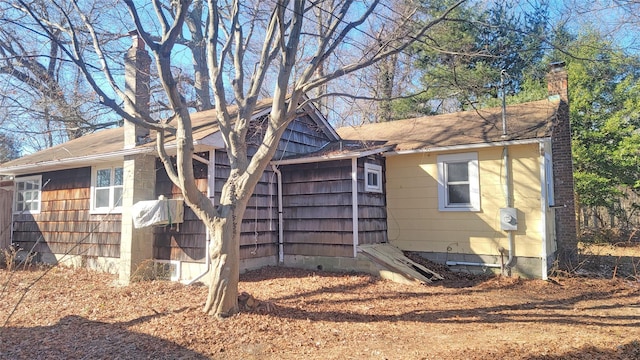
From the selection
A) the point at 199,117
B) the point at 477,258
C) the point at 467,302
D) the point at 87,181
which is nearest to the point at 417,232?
the point at 477,258

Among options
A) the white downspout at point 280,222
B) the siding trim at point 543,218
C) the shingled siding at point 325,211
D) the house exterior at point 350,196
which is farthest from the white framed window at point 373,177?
the siding trim at point 543,218

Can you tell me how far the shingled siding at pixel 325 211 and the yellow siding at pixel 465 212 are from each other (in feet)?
2.23

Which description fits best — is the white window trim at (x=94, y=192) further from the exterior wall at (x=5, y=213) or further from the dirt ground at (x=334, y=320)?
the exterior wall at (x=5, y=213)

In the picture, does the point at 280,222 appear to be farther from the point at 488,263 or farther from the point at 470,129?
the point at 470,129

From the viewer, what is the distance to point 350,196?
10008 mm

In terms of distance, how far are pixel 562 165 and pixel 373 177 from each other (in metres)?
5.55

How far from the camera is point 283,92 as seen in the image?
6531mm

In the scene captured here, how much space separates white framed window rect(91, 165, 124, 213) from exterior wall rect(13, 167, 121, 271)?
22 cm

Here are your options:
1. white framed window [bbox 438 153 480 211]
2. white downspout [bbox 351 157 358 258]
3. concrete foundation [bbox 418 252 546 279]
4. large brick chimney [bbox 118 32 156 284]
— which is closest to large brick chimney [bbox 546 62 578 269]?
concrete foundation [bbox 418 252 546 279]

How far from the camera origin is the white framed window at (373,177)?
1047 cm

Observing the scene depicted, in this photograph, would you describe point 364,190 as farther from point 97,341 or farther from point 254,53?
point 97,341

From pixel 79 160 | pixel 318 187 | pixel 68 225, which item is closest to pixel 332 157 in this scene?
pixel 318 187

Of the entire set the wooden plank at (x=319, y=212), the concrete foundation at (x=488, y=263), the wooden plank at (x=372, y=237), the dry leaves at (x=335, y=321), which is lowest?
the dry leaves at (x=335, y=321)

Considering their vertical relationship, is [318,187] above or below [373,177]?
below
